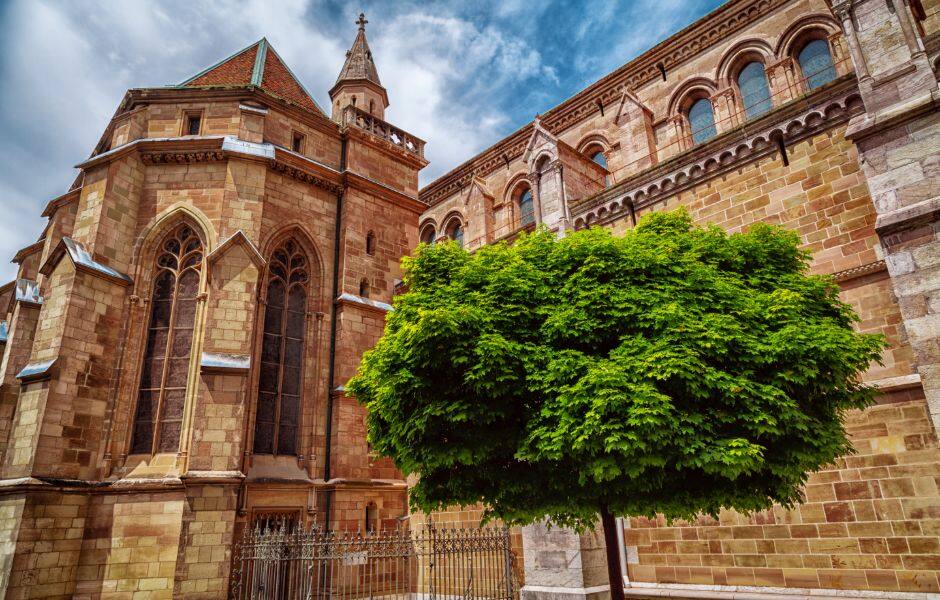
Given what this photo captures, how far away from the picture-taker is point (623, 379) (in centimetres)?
717

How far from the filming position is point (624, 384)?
23.3 ft

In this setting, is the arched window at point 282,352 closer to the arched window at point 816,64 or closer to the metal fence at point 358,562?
the metal fence at point 358,562

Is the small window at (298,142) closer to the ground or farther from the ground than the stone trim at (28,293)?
farther from the ground

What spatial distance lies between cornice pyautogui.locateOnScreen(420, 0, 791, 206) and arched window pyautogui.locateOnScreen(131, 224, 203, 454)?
45.8 ft

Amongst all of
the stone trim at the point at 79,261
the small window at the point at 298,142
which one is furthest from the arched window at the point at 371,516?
the small window at the point at 298,142

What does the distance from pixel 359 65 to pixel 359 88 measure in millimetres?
1131

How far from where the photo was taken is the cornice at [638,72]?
1867 centimetres

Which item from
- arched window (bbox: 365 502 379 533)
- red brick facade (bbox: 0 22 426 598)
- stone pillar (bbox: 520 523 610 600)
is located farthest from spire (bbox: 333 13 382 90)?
stone pillar (bbox: 520 523 610 600)

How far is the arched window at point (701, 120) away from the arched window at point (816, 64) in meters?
2.76

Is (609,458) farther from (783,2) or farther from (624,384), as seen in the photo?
(783,2)

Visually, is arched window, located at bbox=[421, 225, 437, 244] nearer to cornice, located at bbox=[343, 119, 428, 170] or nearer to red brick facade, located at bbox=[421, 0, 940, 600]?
cornice, located at bbox=[343, 119, 428, 170]

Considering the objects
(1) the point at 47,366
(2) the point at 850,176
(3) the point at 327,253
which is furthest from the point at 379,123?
(2) the point at 850,176

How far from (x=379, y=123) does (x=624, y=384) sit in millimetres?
15383

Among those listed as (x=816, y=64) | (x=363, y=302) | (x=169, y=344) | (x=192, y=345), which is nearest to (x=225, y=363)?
(x=192, y=345)
